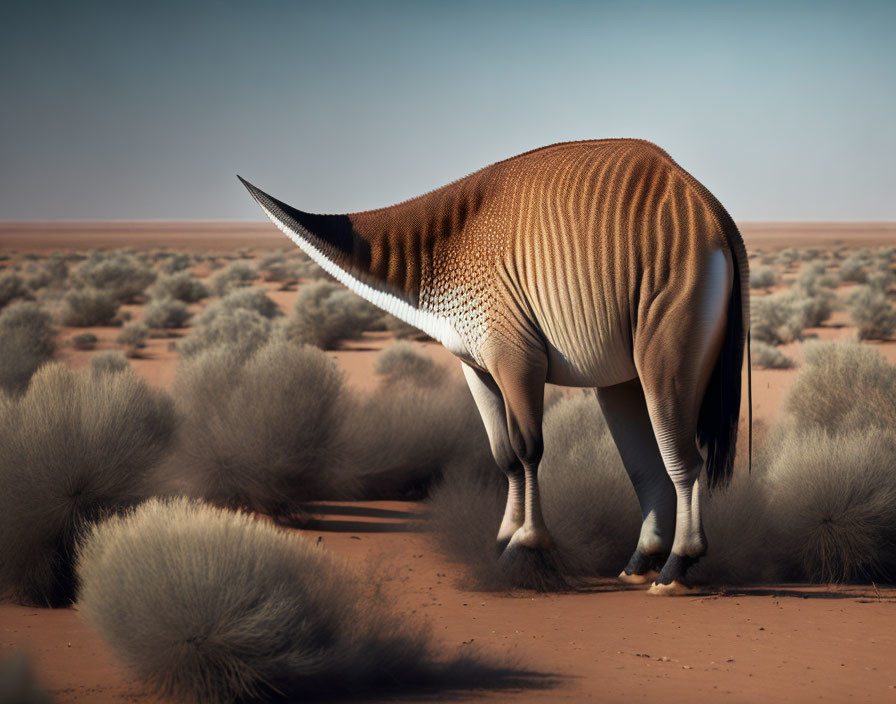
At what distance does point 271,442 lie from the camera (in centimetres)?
918

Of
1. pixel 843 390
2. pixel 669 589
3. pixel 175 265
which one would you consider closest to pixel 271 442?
pixel 669 589

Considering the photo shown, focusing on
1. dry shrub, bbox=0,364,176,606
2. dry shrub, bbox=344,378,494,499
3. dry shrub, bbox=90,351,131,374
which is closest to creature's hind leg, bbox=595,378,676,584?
dry shrub, bbox=344,378,494,499

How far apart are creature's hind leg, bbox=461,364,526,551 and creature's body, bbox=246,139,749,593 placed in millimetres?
10

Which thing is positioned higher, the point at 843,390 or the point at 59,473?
the point at 59,473

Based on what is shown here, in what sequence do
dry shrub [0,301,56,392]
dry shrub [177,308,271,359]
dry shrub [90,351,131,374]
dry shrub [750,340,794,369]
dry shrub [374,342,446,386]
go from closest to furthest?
dry shrub [0,301,56,392] < dry shrub [374,342,446,386] < dry shrub [90,351,131,374] < dry shrub [177,308,271,359] < dry shrub [750,340,794,369]

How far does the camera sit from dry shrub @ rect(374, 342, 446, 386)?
52.2ft

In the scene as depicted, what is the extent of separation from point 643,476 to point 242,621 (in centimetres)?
340

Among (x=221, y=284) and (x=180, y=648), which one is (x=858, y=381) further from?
(x=221, y=284)

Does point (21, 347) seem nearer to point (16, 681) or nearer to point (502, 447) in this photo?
point (502, 447)

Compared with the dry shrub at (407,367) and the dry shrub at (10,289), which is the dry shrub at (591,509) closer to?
the dry shrub at (407,367)

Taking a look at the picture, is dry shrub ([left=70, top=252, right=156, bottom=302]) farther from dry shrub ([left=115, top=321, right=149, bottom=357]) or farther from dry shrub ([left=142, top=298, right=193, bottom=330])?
dry shrub ([left=115, top=321, right=149, bottom=357])

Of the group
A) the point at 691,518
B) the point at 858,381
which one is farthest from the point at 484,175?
the point at 858,381

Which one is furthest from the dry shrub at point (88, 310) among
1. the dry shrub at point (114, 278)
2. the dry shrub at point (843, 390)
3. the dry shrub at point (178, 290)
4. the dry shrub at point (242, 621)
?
the dry shrub at point (242, 621)

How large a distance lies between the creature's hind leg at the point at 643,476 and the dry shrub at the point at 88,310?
24054mm
